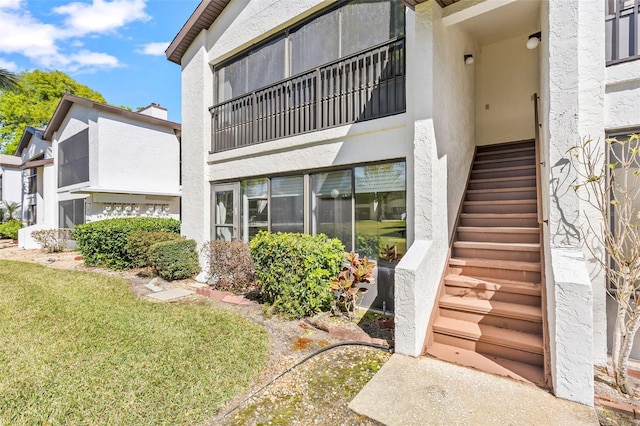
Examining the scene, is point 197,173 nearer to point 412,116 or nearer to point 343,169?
point 343,169

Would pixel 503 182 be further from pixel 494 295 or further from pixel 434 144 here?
pixel 494 295

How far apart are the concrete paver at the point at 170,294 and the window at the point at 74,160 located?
35.2ft

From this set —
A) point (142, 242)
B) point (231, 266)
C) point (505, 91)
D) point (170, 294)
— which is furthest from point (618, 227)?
point (142, 242)

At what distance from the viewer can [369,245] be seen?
6262mm

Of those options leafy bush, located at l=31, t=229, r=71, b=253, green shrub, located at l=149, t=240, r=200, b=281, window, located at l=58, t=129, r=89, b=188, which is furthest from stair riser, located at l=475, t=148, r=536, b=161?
leafy bush, located at l=31, t=229, r=71, b=253

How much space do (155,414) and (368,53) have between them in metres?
6.71

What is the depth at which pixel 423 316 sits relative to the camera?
14.3ft

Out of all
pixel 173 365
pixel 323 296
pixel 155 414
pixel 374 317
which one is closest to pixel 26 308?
pixel 173 365

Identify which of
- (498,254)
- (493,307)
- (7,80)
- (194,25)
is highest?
(7,80)

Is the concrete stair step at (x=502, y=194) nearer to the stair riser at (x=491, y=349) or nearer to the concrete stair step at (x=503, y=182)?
the concrete stair step at (x=503, y=182)

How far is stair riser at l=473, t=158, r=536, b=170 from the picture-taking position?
6.76 metres

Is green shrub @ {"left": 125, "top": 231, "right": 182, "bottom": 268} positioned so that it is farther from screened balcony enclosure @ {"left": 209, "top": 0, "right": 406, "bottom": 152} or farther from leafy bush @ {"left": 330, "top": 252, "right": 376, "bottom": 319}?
leafy bush @ {"left": 330, "top": 252, "right": 376, "bottom": 319}

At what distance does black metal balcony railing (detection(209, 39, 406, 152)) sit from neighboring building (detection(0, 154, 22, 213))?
28.2m

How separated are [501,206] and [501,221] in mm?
433
